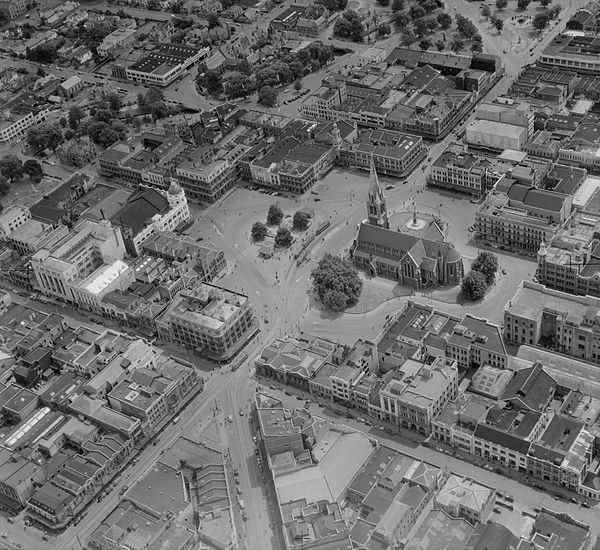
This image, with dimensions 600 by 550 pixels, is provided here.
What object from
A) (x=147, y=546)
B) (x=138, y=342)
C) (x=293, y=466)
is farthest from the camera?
(x=138, y=342)

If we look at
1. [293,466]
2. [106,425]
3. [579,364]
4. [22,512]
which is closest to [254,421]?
[293,466]

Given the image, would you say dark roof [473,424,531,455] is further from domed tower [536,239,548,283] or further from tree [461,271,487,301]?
domed tower [536,239,548,283]

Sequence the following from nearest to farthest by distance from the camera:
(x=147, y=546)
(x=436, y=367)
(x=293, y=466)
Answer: (x=147, y=546)
(x=293, y=466)
(x=436, y=367)

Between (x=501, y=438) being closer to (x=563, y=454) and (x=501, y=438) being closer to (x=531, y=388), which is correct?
(x=563, y=454)

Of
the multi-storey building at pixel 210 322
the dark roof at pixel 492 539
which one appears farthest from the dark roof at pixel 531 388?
the multi-storey building at pixel 210 322

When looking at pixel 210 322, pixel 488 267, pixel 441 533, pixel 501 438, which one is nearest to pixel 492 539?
pixel 441 533

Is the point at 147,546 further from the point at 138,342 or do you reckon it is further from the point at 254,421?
the point at 138,342
